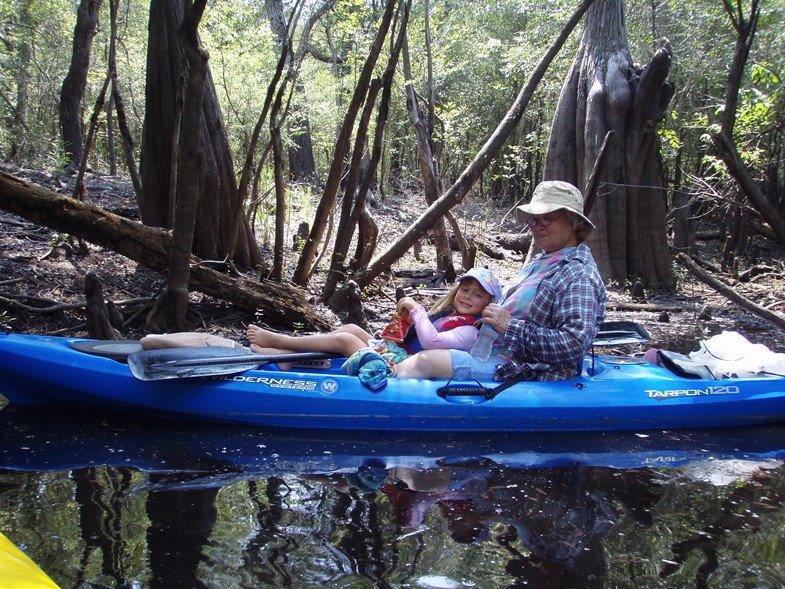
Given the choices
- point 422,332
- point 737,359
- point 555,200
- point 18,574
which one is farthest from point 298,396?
point 737,359

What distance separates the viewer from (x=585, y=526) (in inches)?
116

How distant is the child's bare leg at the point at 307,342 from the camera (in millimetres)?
4527

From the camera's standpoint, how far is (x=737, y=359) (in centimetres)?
477

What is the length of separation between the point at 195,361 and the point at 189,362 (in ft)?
0.12

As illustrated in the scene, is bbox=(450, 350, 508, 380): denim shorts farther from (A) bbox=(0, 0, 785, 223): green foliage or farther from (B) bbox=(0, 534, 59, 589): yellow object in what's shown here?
(A) bbox=(0, 0, 785, 223): green foliage

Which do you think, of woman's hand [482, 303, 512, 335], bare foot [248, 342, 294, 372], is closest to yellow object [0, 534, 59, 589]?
bare foot [248, 342, 294, 372]

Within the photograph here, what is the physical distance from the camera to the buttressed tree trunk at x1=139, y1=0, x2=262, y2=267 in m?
6.84

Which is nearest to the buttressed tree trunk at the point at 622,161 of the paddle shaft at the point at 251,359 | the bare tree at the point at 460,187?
the bare tree at the point at 460,187

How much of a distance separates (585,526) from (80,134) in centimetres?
957

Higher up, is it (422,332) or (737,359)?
(422,332)

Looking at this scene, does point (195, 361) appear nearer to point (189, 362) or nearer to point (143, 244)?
point (189, 362)

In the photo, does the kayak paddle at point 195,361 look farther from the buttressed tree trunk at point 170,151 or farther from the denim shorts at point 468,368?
the buttressed tree trunk at point 170,151

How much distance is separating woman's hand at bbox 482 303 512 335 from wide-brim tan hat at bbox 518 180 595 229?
611 mm

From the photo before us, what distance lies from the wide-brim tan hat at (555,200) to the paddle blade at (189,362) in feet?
6.33
